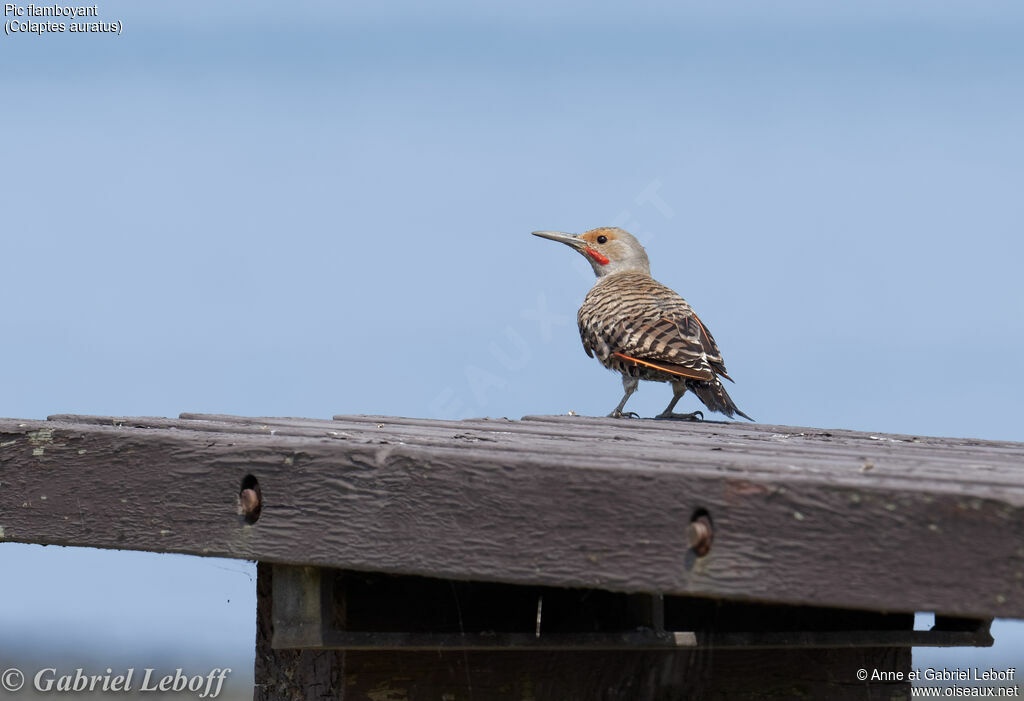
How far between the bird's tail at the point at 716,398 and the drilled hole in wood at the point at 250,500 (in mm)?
3597

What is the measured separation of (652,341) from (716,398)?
1.22ft

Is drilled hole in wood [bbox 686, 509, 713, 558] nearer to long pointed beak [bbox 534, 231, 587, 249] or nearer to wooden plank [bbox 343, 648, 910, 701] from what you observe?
wooden plank [bbox 343, 648, 910, 701]

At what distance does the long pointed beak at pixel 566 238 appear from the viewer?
26.4 ft

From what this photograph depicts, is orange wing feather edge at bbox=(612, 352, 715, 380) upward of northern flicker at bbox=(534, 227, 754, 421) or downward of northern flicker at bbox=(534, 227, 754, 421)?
downward

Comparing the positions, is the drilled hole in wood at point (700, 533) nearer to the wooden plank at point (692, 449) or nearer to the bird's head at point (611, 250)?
the wooden plank at point (692, 449)

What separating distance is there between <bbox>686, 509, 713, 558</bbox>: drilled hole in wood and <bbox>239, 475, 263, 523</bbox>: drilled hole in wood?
844 mm

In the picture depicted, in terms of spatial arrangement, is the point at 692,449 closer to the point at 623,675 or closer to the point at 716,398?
the point at 623,675

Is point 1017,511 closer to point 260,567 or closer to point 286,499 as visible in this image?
point 286,499

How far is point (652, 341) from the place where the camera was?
577cm

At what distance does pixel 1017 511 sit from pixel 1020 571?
7 centimetres

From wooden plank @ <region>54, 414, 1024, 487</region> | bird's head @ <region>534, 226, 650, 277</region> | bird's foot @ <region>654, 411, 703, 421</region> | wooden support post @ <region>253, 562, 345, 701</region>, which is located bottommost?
wooden support post @ <region>253, 562, 345, 701</region>

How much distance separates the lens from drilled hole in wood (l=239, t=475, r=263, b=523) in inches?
90.8

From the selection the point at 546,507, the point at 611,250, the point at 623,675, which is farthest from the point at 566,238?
the point at 546,507

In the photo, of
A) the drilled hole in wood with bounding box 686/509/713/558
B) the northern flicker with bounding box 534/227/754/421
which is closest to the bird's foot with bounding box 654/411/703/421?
the northern flicker with bounding box 534/227/754/421
